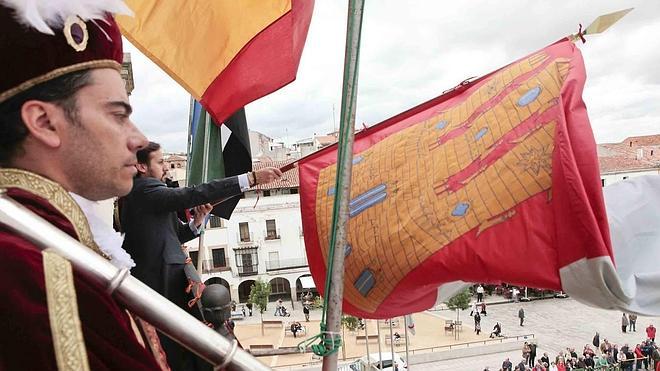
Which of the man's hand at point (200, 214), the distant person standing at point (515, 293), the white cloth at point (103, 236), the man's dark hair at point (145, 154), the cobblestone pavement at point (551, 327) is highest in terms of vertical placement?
the man's dark hair at point (145, 154)

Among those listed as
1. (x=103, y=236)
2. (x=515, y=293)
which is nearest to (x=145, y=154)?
(x=103, y=236)

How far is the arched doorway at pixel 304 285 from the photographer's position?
33469mm

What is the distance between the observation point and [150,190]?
286 centimetres

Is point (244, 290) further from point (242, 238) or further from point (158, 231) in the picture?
point (158, 231)

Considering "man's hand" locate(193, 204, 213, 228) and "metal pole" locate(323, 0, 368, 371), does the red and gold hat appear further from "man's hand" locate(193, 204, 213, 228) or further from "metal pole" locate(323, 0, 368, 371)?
"man's hand" locate(193, 204, 213, 228)

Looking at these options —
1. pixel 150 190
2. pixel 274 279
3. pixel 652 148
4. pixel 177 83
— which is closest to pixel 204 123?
pixel 177 83

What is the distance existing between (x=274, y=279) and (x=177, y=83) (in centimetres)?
3163

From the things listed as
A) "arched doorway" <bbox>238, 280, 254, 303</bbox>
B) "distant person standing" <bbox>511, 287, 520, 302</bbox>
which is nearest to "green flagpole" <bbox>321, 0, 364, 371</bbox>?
"distant person standing" <bbox>511, 287, 520, 302</bbox>

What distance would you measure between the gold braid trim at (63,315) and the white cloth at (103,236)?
0.39m

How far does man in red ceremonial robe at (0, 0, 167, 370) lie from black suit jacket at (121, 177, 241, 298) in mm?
1381

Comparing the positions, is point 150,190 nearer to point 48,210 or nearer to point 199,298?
point 199,298

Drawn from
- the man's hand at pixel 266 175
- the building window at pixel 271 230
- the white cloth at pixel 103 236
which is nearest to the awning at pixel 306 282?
the building window at pixel 271 230

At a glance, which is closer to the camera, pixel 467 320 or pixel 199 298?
pixel 199 298

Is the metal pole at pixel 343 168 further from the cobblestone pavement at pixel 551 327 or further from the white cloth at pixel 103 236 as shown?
the cobblestone pavement at pixel 551 327
